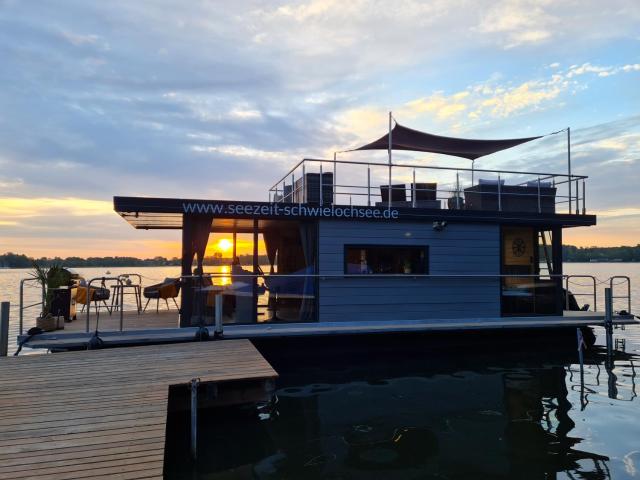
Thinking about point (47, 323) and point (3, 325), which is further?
point (47, 323)

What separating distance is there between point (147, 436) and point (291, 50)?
33.3 feet

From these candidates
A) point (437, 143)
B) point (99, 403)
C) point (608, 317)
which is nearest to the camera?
point (99, 403)

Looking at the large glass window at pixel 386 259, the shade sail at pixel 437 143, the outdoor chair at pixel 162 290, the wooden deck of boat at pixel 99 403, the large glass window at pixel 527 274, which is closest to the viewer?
the wooden deck of boat at pixel 99 403

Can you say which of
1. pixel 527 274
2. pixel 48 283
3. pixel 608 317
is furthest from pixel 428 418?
pixel 48 283

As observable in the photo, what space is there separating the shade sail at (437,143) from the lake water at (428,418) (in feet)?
17.9

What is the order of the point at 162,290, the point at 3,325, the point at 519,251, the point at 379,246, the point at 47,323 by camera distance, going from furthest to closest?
the point at 519,251 < the point at 162,290 < the point at 379,246 < the point at 47,323 < the point at 3,325

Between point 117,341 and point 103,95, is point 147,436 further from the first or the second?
point 103,95

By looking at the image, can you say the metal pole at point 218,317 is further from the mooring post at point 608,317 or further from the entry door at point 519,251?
the mooring post at point 608,317

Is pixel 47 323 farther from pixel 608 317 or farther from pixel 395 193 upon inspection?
pixel 608 317

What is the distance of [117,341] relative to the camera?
27.5 feet

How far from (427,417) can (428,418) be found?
0.04 meters

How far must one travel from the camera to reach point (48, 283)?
9.77 meters

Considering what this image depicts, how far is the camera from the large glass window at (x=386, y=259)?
10.2 meters

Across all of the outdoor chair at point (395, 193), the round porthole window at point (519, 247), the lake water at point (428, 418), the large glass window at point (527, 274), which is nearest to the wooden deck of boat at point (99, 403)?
the lake water at point (428, 418)
